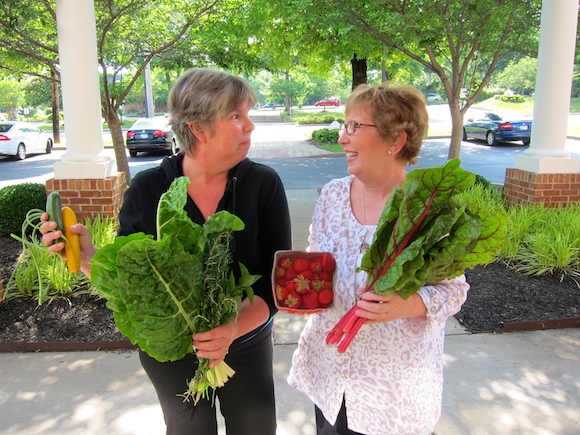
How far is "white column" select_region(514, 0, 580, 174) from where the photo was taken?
603 cm

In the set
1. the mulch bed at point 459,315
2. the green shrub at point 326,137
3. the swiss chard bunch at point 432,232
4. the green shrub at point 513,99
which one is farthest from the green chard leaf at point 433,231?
the green shrub at point 513,99

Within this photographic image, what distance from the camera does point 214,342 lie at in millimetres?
1581

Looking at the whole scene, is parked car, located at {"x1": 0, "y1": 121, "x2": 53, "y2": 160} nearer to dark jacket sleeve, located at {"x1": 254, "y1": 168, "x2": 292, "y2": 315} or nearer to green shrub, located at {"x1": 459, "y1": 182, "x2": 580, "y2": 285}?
green shrub, located at {"x1": 459, "y1": 182, "x2": 580, "y2": 285}

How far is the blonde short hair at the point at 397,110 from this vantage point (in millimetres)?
1882

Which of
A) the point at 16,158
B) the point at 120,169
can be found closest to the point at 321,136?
the point at 16,158

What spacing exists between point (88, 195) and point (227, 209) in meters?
4.32

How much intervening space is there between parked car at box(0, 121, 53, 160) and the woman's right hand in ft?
59.8

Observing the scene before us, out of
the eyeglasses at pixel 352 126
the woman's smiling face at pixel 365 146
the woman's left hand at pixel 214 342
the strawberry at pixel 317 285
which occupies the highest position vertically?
the eyeglasses at pixel 352 126

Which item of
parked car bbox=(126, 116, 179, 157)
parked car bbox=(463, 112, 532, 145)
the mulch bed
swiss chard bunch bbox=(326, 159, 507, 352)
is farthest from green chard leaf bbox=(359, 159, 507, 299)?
parked car bbox=(463, 112, 532, 145)

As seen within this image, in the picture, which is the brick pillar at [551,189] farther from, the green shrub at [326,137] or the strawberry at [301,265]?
the green shrub at [326,137]

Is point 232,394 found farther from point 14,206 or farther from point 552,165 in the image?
point 552,165

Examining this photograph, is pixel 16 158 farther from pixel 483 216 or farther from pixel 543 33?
pixel 483 216

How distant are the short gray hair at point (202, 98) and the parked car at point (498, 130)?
20.4 meters

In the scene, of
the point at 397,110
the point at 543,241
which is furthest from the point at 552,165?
the point at 397,110
